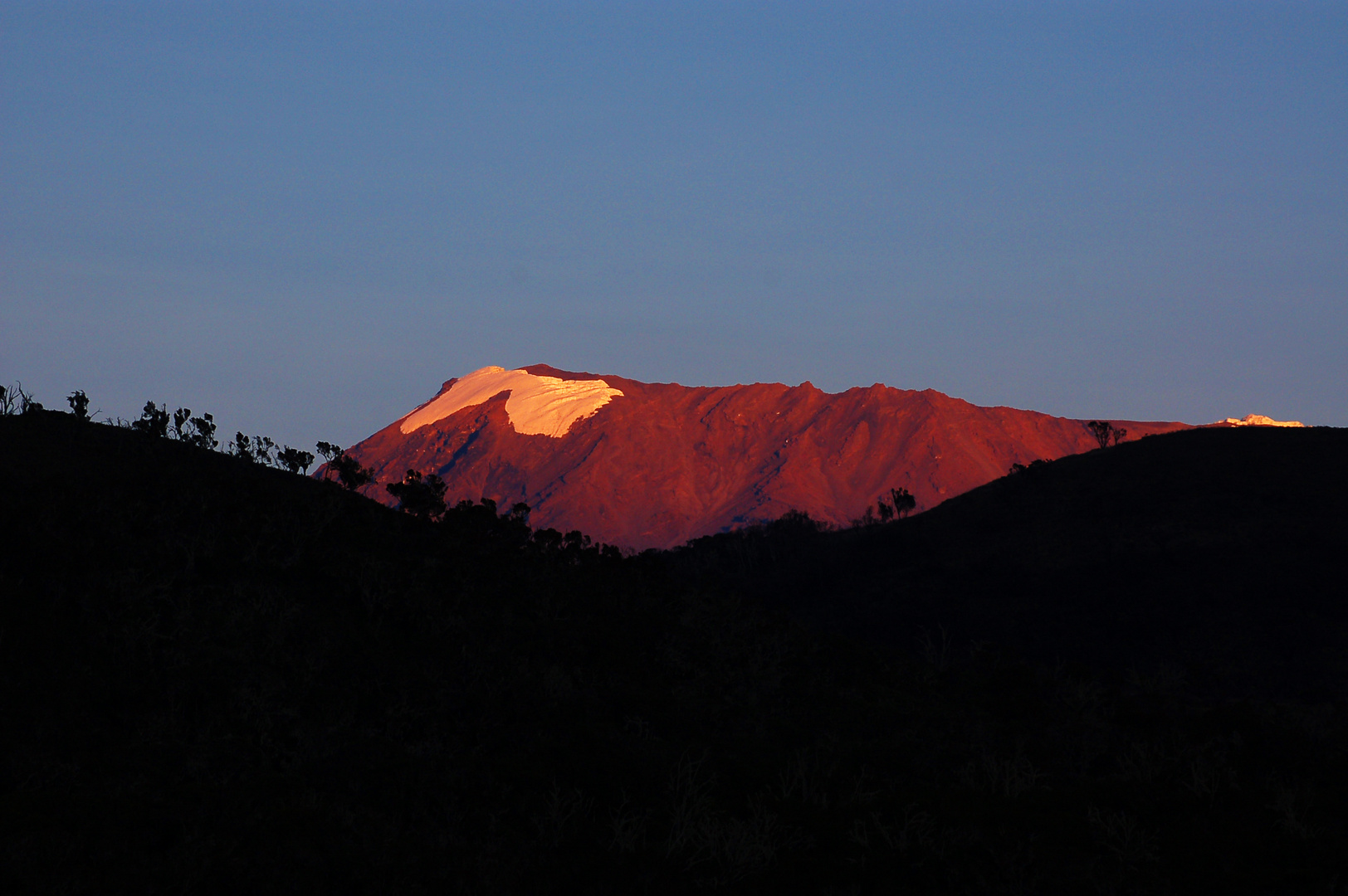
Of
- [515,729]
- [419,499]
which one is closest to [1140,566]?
[419,499]

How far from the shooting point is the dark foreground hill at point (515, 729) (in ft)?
95.4

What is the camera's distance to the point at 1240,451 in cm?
11706

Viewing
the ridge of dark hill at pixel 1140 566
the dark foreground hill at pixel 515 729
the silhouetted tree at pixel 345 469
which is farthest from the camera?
the ridge of dark hill at pixel 1140 566

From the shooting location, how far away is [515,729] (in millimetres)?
42250

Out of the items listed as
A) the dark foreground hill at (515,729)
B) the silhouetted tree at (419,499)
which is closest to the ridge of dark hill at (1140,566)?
the dark foreground hill at (515,729)

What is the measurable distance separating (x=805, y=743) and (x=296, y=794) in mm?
19542

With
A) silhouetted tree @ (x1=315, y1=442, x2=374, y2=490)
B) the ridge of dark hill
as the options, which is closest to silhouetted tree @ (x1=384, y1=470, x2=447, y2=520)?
silhouetted tree @ (x1=315, y1=442, x2=374, y2=490)

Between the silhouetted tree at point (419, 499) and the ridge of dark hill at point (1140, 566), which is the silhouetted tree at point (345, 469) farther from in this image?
the ridge of dark hill at point (1140, 566)

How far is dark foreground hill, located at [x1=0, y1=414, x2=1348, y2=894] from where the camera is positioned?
29.1 m

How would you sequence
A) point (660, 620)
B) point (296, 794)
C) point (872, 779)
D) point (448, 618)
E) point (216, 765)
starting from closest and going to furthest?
point (296, 794), point (216, 765), point (872, 779), point (448, 618), point (660, 620)

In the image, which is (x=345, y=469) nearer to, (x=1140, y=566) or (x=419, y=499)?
(x=419, y=499)

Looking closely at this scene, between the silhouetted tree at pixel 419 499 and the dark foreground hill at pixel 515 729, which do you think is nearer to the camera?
the dark foreground hill at pixel 515 729

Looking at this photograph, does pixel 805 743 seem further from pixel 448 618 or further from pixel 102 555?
pixel 102 555

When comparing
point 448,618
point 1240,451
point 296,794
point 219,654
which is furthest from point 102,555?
point 1240,451
